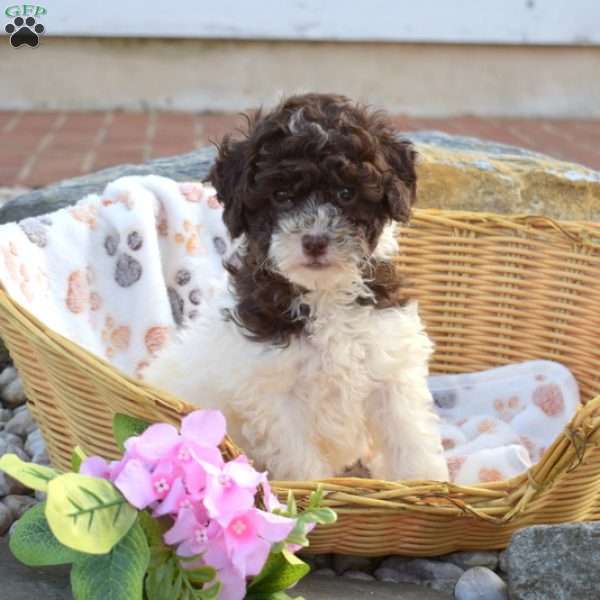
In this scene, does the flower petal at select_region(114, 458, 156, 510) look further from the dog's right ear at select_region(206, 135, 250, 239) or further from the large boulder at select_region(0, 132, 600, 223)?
the large boulder at select_region(0, 132, 600, 223)

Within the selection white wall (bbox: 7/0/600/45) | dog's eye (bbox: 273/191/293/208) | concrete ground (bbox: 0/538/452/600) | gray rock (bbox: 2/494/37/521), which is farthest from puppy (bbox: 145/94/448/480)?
white wall (bbox: 7/0/600/45)

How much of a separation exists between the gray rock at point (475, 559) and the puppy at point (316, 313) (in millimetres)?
274

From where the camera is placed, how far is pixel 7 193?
6.89m

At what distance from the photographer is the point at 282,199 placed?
3.10m

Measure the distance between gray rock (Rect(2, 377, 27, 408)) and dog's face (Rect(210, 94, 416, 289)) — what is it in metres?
1.91

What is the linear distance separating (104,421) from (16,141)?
5860 mm

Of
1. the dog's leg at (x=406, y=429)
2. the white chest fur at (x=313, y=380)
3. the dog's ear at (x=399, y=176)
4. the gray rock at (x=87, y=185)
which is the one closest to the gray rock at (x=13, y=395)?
the gray rock at (x=87, y=185)

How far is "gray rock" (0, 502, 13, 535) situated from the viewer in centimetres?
350

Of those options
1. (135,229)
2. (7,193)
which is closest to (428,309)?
(135,229)

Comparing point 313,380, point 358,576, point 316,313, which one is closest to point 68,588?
point 358,576

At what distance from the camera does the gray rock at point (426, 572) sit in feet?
10.6

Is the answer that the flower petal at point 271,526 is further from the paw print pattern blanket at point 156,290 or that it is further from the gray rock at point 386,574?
the paw print pattern blanket at point 156,290

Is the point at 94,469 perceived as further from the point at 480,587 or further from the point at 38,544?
the point at 480,587

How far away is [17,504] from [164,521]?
1319 millimetres
